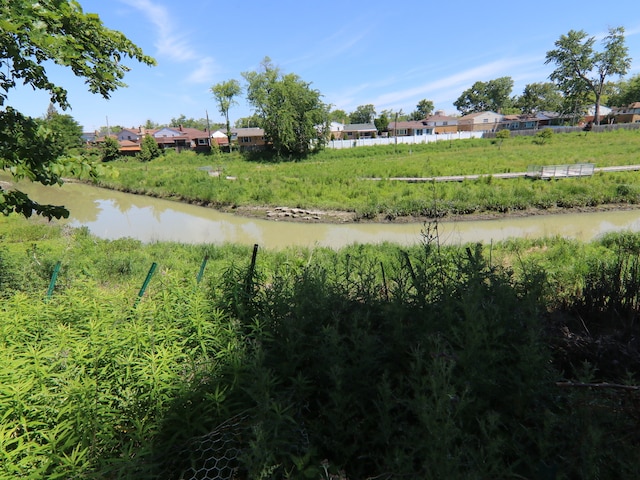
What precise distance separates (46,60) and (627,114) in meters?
82.5

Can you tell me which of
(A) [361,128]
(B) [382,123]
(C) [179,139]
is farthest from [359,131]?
(C) [179,139]

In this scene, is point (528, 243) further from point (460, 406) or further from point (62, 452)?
point (62, 452)

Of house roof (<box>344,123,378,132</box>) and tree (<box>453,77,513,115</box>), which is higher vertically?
tree (<box>453,77,513,115</box>)

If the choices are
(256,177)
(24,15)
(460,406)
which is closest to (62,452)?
(460,406)

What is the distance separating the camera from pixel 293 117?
41.2 metres

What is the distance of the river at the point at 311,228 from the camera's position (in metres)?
14.7

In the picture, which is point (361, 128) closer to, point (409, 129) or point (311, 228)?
point (409, 129)

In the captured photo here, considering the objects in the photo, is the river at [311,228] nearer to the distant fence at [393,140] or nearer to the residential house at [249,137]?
the distant fence at [393,140]

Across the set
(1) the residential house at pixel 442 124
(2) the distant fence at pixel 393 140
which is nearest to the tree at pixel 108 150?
(2) the distant fence at pixel 393 140

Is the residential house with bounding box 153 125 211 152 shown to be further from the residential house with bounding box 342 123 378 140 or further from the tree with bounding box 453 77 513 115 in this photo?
the tree with bounding box 453 77 513 115

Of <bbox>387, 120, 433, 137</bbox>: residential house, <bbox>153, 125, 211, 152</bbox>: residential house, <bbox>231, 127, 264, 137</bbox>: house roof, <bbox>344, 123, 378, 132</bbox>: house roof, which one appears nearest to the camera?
<bbox>231, 127, 264, 137</bbox>: house roof

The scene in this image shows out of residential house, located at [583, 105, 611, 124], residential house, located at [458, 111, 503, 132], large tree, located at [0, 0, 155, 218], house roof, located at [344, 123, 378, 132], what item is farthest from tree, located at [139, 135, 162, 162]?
residential house, located at [583, 105, 611, 124]

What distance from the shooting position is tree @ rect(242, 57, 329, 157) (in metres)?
40.9

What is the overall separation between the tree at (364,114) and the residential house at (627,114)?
51.5 meters
